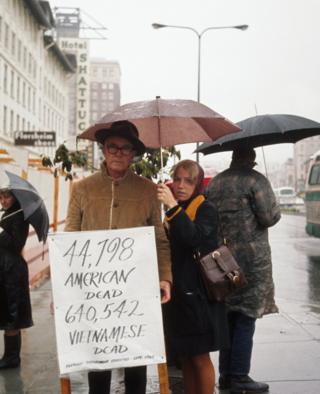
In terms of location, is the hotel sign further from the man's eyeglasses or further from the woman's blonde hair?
the man's eyeglasses

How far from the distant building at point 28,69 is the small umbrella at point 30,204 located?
39.9m

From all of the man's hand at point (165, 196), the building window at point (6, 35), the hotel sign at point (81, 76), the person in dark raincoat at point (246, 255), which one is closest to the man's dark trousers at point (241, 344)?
the person in dark raincoat at point (246, 255)

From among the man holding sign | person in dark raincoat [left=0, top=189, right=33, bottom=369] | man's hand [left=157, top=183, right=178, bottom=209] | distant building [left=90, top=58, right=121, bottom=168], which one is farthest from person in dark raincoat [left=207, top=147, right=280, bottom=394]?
distant building [left=90, top=58, right=121, bottom=168]

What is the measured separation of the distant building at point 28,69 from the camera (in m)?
45.0

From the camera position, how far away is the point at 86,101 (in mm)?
73188

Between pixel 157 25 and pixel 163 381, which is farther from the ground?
pixel 157 25

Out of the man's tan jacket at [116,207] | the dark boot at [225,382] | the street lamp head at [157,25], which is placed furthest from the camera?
the street lamp head at [157,25]

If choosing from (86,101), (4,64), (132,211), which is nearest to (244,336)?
(132,211)

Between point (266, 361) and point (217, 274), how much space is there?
6.67 feet

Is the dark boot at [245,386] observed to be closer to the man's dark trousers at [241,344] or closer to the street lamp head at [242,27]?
the man's dark trousers at [241,344]

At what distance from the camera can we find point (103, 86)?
624 ft

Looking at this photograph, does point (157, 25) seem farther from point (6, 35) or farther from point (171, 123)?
point (171, 123)

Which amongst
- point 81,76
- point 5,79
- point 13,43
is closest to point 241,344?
point 5,79

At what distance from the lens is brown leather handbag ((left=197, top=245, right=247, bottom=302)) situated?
385 cm
